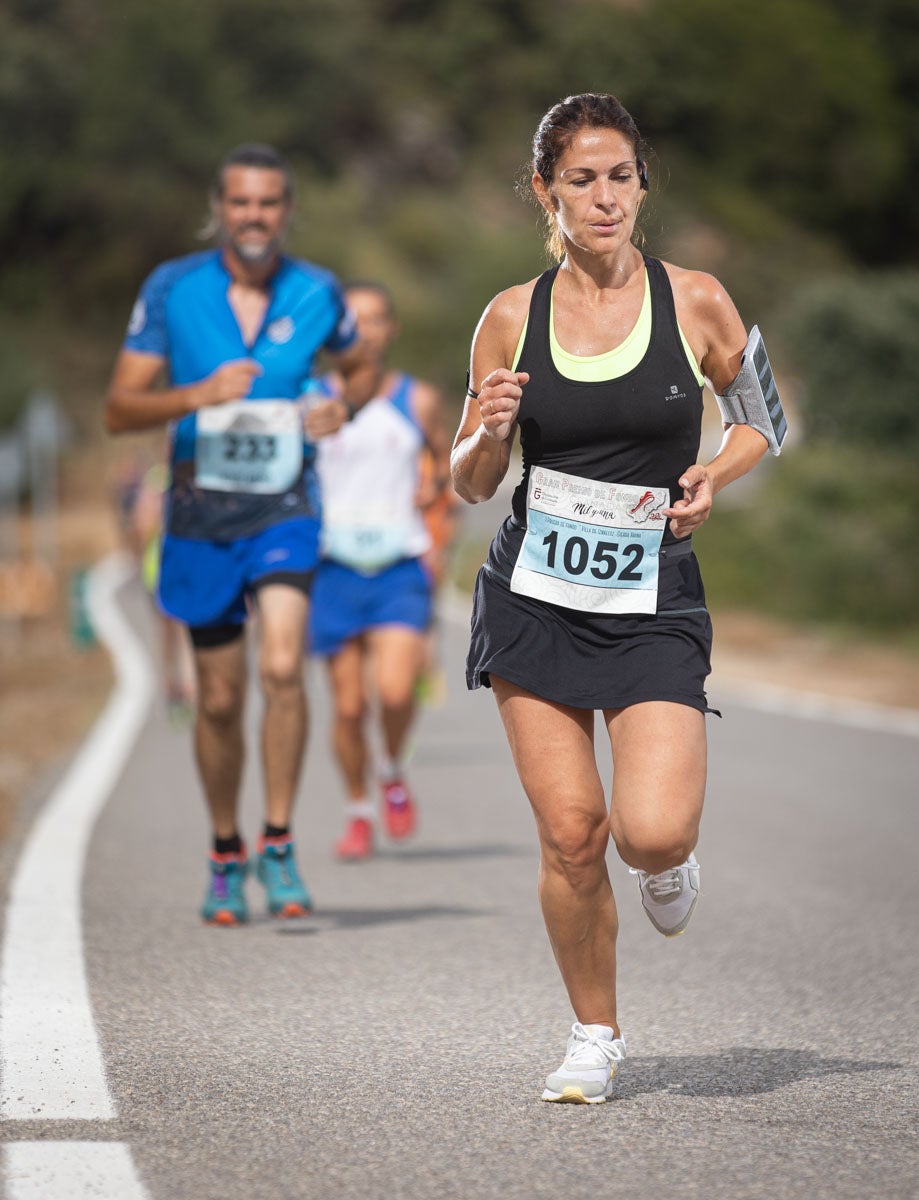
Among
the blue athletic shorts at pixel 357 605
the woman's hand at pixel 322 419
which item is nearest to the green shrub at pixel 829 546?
the blue athletic shorts at pixel 357 605

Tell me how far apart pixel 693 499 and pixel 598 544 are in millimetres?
236

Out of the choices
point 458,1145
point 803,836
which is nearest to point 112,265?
point 803,836

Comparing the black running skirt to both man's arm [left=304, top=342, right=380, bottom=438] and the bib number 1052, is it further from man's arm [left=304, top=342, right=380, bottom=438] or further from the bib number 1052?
man's arm [left=304, top=342, right=380, bottom=438]

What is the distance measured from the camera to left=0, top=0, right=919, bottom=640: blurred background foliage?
2981 centimetres

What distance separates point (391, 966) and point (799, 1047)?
4.67 ft

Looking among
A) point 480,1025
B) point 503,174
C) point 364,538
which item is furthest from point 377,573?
point 503,174

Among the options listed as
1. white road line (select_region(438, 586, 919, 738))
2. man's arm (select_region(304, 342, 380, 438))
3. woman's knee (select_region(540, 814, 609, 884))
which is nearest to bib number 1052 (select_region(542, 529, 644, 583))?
woman's knee (select_region(540, 814, 609, 884))

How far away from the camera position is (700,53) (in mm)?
113938

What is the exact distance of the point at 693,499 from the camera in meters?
4.37

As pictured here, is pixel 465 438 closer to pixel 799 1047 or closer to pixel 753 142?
pixel 799 1047

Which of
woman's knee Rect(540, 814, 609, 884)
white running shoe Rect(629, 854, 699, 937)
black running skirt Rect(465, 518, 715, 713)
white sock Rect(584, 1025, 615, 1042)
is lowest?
white sock Rect(584, 1025, 615, 1042)

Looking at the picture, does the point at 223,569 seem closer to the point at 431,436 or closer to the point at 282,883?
the point at 282,883

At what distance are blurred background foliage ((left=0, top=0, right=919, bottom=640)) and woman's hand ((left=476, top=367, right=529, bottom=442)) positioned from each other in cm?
1974

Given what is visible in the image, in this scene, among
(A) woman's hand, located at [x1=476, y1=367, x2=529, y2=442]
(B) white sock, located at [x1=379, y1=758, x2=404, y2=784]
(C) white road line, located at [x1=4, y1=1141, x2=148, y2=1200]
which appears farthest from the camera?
(B) white sock, located at [x1=379, y1=758, x2=404, y2=784]
